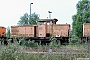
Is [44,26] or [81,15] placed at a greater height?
[81,15]

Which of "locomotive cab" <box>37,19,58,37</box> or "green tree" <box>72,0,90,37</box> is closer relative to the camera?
"locomotive cab" <box>37,19,58,37</box>

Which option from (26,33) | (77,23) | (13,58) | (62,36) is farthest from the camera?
(77,23)

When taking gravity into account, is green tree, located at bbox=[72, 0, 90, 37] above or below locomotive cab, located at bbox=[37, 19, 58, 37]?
above

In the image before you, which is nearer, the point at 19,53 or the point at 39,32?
the point at 19,53

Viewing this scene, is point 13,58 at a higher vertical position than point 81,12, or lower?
lower

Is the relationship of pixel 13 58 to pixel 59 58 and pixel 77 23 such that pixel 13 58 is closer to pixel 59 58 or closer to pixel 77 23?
pixel 59 58

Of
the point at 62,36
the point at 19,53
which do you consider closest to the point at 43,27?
the point at 62,36

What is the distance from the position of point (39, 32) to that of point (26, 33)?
4.82 feet

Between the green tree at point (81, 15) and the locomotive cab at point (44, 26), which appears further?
the green tree at point (81, 15)

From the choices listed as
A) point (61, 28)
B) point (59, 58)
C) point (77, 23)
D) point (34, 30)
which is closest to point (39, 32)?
point (34, 30)

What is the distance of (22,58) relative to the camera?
4.35 m

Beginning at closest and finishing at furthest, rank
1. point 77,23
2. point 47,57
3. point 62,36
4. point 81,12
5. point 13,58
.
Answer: point 13,58 < point 47,57 < point 62,36 < point 77,23 < point 81,12

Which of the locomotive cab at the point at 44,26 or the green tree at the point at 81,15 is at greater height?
the green tree at the point at 81,15

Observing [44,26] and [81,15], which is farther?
[81,15]
